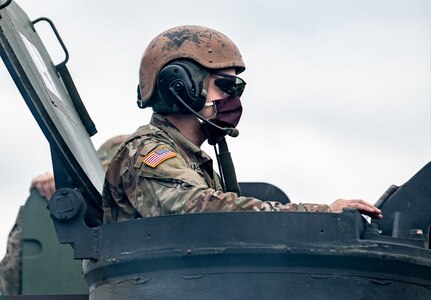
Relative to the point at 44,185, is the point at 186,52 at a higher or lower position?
higher

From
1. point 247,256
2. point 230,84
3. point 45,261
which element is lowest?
point 45,261

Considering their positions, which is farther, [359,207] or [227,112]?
[227,112]

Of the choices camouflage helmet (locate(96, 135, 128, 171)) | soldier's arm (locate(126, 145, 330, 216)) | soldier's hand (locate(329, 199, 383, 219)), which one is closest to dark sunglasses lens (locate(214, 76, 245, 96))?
soldier's arm (locate(126, 145, 330, 216))

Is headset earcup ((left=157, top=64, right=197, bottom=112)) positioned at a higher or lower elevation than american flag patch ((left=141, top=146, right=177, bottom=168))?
higher

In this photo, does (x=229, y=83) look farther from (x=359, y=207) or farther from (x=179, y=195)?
(x=359, y=207)

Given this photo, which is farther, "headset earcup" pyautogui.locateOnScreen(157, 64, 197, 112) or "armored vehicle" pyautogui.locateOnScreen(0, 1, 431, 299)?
"headset earcup" pyautogui.locateOnScreen(157, 64, 197, 112)

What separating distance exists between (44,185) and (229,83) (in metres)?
4.99

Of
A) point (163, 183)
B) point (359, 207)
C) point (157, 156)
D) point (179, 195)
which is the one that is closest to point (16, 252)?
point (157, 156)

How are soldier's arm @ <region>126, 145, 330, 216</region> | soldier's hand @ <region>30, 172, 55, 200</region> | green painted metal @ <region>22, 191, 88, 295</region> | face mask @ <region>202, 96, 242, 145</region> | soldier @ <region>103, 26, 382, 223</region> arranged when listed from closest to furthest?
soldier's arm @ <region>126, 145, 330, 216</region> < soldier @ <region>103, 26, 382, 223</region> < face mask @ <region>202, 96, 242, 145</region> < green painted metal @ <region>22, 191, 88, 295</region> < soldier's hand @ <region>30, 172, 55, 200</region>

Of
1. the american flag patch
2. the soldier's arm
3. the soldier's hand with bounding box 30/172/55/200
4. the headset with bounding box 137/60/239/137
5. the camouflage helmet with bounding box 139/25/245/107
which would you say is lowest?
the soldier's hand with bounding box 30/172/55/200

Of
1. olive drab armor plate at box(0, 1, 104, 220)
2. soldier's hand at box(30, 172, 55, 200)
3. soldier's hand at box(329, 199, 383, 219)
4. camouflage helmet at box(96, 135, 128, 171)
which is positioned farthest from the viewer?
camouflage helmet at box(96, 135, 128, 171)

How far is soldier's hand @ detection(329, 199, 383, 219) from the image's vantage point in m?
5.46

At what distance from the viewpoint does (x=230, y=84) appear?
6.30 meters

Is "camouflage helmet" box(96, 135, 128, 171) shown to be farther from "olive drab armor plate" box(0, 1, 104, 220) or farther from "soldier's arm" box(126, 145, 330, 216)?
"soldier's arm" box(126, 145, 330, 216)
